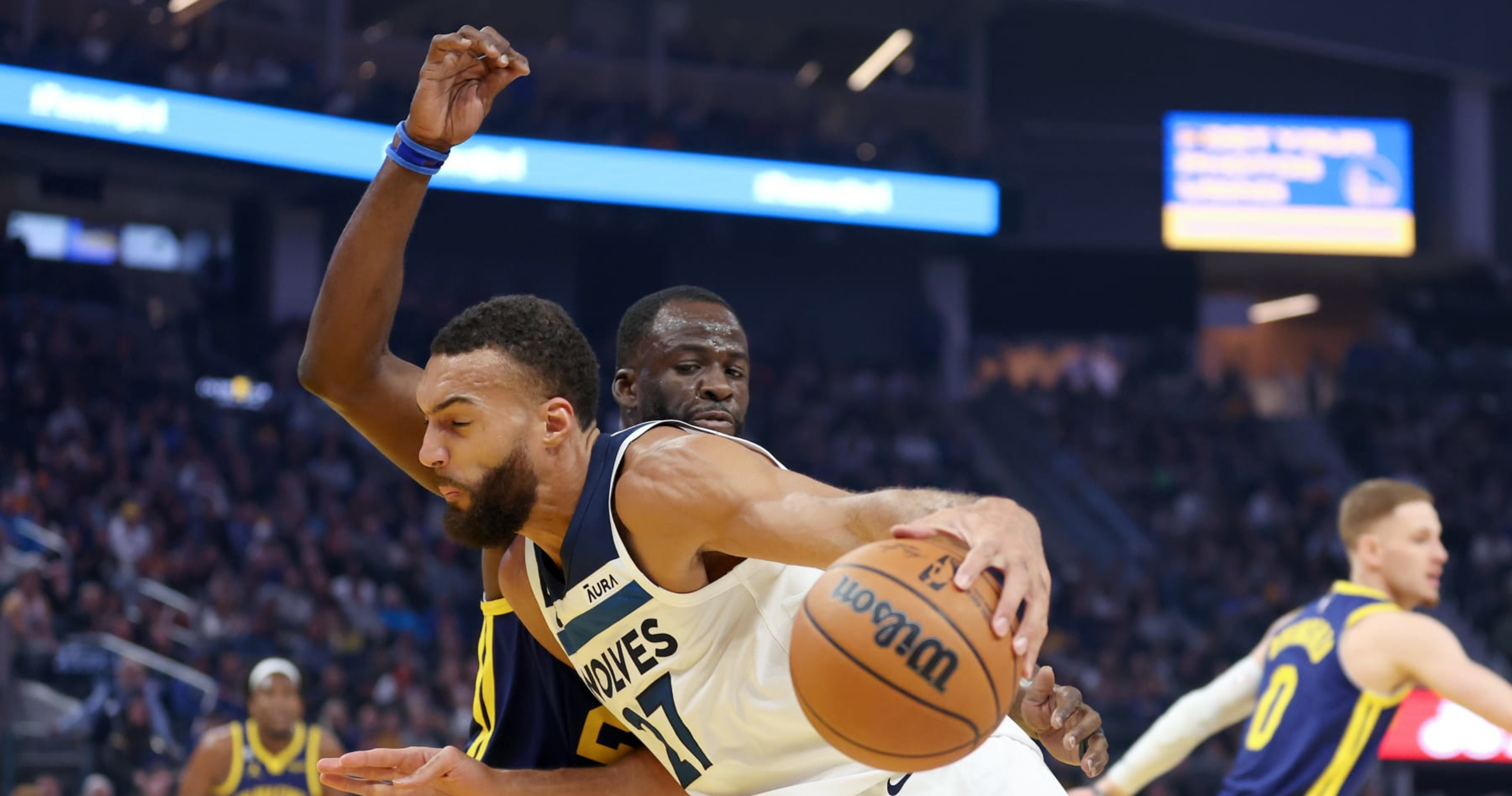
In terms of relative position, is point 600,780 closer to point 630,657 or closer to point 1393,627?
point 630,657

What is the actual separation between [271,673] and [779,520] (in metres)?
5.11

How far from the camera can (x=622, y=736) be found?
346 cm

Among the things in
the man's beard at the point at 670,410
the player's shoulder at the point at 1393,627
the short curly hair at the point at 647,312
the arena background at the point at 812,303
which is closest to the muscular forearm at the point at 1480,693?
the player's shoulder at the point at 1393,627

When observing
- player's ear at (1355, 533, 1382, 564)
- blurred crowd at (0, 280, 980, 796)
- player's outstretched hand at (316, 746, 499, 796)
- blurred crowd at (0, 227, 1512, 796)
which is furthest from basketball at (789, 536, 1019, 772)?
blurred crowd at (0, 280, 980, 796)

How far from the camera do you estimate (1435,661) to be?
4.48m

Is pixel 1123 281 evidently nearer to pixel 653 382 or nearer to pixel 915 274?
pixel 915 274

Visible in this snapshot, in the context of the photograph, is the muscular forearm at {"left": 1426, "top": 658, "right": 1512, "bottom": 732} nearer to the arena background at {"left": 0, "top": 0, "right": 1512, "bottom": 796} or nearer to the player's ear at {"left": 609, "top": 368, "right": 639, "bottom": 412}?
the player's ear at {"left": 609, "top": 368, "right": 639, "bottom": 412}

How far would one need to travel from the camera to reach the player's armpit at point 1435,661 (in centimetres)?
429

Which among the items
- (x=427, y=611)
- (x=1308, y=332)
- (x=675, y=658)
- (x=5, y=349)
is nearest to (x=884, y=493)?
(x=675, y=658)

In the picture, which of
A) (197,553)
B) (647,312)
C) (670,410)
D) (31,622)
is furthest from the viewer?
(197,553)

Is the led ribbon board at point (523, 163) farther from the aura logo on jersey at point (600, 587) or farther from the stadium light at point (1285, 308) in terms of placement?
the aura logo on jersey at point (600, 587)

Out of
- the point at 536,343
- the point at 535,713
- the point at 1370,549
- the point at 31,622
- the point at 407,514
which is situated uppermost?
the point at 536,343

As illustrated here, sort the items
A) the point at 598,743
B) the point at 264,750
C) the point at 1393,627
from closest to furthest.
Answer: the point at 598,743 < the point at 1393,627 < the point at 264,750

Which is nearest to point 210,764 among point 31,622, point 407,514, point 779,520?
point 31,622
